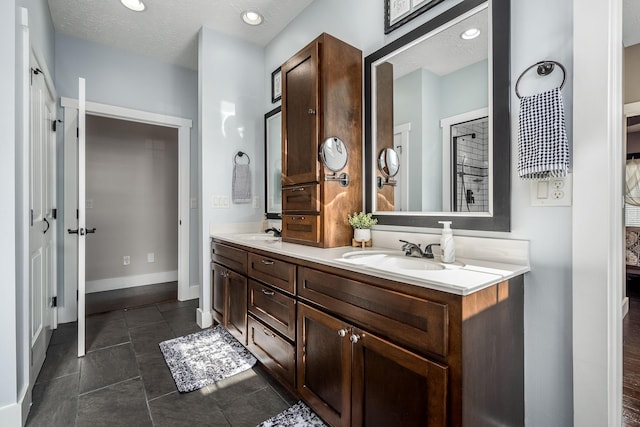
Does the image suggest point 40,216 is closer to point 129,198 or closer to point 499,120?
point 129,198

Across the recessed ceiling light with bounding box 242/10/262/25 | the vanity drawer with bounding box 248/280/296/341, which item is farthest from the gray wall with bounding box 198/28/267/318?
the vanity drawer with bounding box 248/280/296/341

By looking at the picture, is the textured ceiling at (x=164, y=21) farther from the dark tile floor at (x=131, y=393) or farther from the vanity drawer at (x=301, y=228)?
the dark tile floor at (x=131, y=393)

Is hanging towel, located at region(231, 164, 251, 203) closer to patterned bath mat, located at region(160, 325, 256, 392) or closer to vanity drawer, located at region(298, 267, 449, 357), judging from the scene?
patterned bath mat, located at region(160, 325, 256, 392)

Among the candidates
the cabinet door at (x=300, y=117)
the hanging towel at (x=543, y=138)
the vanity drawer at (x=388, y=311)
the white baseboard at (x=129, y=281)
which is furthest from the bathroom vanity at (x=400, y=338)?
the white baseboard at (x=129, y=281)

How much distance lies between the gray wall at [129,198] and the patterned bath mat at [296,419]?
11.1 ft

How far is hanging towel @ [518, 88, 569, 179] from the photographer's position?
3.56 ft

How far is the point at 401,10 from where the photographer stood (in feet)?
5.56

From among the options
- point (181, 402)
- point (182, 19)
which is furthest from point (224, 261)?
point (182, 19)

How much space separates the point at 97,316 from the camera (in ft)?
9.55

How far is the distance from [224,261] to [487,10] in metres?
2.22

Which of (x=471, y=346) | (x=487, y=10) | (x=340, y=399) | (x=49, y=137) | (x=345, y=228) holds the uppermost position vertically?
(x=487, y=10)

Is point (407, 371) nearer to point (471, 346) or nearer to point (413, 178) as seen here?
point (471, 346)

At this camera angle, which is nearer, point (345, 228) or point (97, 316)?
point (345, 228)

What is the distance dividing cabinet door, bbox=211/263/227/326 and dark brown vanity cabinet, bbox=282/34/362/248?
76 centimetres
